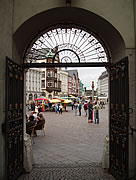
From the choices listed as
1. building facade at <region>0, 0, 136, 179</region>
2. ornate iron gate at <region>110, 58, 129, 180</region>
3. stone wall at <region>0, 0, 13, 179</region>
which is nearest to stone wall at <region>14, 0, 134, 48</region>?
building facade at <region>0, 0, 136, 179</region>

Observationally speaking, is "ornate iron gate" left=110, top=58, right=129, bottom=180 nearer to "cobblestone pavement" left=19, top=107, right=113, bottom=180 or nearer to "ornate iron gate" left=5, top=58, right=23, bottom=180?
"cobblestone pavement" left=19, top=107, right=113, bottom=180

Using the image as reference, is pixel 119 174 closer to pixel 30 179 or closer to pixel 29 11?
pixel 30 179

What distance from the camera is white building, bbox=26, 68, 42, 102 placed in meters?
44.5

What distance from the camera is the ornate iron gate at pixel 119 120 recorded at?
3543mm

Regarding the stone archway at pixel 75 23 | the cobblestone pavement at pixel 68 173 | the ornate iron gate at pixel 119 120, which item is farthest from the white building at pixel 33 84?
the ornate iron gate at pixel 119 120

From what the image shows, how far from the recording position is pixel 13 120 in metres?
3.78

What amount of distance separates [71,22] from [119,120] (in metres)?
3.02

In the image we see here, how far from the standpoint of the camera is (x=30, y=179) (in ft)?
13.1

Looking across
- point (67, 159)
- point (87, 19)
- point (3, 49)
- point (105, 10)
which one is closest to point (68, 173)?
point (67, 159)

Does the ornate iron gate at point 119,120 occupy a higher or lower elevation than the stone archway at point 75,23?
lower

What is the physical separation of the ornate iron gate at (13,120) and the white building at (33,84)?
133ft

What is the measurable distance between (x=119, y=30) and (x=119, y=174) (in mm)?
3438

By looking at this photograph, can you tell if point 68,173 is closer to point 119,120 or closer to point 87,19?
point 119,120

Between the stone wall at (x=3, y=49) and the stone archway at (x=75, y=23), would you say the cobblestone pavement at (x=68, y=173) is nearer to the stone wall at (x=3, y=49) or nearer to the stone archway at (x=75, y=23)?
the stone wall at (x=3, y=49)
